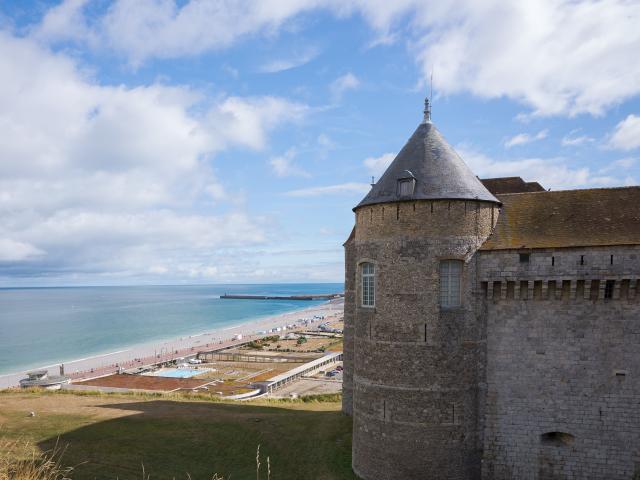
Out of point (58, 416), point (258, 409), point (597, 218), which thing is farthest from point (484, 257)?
point (58, 416)

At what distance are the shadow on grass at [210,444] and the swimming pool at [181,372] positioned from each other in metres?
28.5

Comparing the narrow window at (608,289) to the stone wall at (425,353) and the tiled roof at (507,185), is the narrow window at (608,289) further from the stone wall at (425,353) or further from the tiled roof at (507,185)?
the tiled roof at (507,185)

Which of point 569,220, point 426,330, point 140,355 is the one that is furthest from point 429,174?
point 140,355

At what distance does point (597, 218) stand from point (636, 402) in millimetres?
5977

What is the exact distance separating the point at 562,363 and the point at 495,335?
2196 millimetres

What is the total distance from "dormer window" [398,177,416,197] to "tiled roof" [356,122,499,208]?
5 centimetres

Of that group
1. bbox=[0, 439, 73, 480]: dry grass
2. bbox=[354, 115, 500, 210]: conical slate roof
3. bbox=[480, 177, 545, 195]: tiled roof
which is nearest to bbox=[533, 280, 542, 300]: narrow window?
bbox=[354, 115, 500, 210]: conical slate roof

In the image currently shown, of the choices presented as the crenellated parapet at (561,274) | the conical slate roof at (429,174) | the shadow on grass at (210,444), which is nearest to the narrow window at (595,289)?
the crenellated parapet at (561,274)

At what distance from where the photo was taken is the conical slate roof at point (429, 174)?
639 inches

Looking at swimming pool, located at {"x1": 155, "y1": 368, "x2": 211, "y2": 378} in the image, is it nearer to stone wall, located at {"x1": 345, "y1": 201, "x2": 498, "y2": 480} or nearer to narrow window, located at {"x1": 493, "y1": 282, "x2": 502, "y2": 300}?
stone wall, located at {"x1": 345, "y1": 201, "x2": 498, "y2": 480}

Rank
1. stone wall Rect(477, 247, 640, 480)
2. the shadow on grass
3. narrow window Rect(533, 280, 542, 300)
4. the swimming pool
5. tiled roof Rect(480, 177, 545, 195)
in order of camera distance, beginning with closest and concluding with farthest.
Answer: stone wall Rect(477, 247, 640, 480), narrow window Rect(533, 280, 542, 300), the shadow on grass, tiled roof Rect(480, 177, 545, 195), the swimming pool

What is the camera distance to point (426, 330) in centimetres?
1614

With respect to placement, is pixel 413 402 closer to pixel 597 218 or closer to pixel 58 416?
pixel 597 218

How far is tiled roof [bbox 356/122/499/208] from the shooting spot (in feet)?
53.3
